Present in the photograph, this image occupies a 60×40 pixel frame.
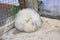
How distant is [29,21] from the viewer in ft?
7.68

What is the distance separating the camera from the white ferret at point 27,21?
7.55 feet

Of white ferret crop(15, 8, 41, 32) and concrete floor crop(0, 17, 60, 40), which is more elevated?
white ferret crop(15, 8, 41, 32)

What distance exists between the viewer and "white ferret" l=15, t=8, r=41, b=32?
90.6 inches

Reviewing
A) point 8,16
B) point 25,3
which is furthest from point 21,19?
point 25,3

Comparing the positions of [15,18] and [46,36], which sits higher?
[15,18]

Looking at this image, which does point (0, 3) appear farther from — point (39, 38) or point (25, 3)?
point (39, 38)

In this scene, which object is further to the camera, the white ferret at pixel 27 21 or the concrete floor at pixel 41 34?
the white ferret at pixel 27 21

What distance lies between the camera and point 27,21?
2.35 m

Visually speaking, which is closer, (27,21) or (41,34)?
(41,34)

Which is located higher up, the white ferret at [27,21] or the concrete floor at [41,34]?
the white ferret at [27,21]

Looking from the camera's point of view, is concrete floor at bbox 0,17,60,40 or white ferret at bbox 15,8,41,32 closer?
concrete floor at bbox 0,17,60,40

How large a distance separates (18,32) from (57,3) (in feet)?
3.12

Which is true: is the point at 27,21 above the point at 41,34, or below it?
above

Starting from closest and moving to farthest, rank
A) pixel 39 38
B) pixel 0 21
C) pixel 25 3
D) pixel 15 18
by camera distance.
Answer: pixel 39 38
pixel 0 21
pixel 15 18
pixel 25 3
